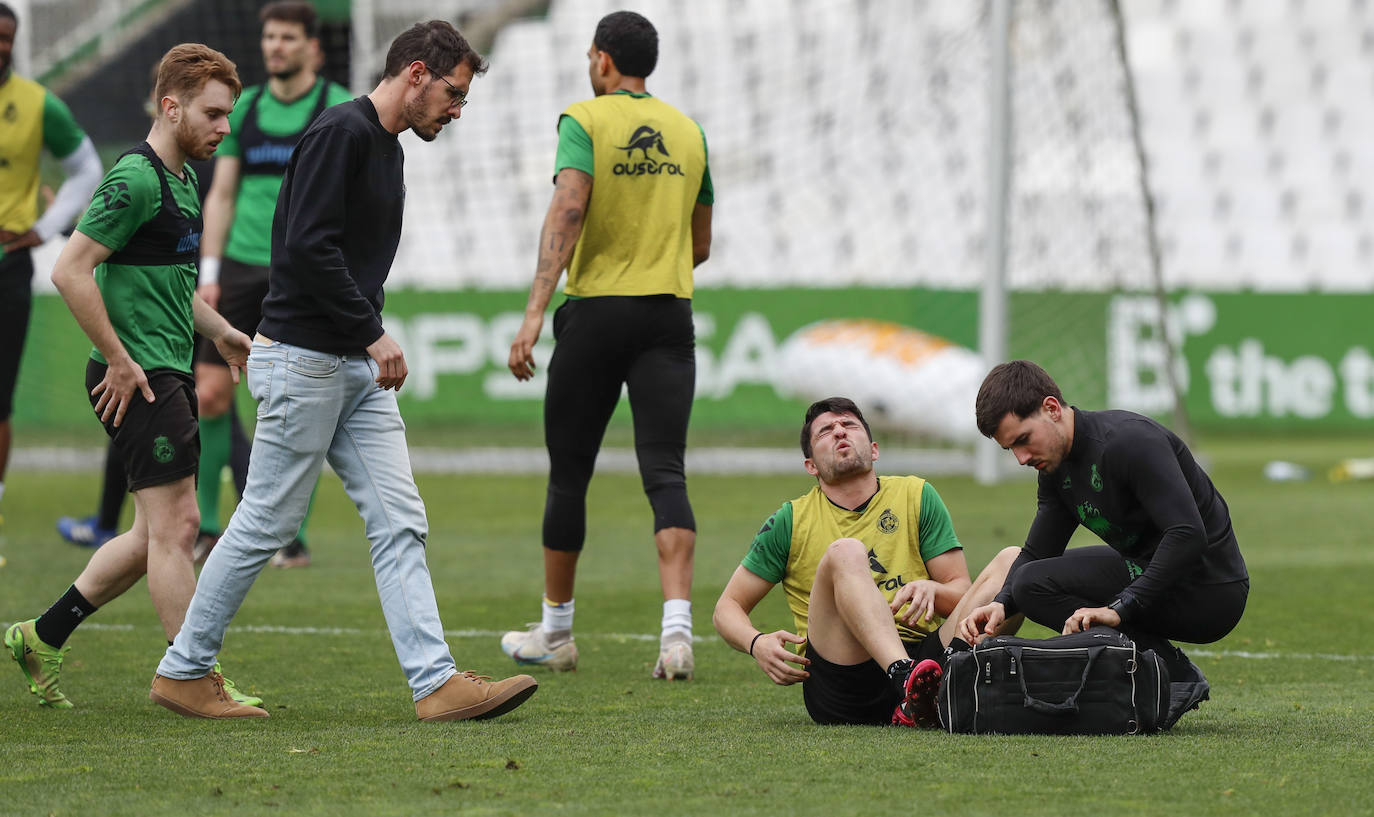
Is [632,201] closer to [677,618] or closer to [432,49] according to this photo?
[677,618]

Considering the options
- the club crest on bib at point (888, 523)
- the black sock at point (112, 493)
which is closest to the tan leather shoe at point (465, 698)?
the club crest on bib at point (888, 523)

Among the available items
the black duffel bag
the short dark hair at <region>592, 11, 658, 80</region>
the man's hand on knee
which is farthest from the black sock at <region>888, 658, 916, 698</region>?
the short dark hair at <region>592, 11, 658, 80</region>

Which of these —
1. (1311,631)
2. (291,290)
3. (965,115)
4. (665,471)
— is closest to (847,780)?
(291,290)

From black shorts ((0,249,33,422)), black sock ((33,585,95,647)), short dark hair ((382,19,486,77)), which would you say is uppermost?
short dark hair ((382,19,486,77))

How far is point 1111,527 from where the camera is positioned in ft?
15.0

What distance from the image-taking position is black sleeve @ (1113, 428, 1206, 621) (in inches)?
170

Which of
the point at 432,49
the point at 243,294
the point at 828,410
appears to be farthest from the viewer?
the point at 243,294

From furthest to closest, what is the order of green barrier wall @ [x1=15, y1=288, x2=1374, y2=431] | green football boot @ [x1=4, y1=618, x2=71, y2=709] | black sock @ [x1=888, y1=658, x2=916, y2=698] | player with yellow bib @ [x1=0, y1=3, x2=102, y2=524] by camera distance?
1. green barrier wall @ [x1=15, y1=288, x2=1374, y2=431]
2. player with yellow bib @ [x1=0, y1=3, x2=102, y2=524]
3. green football boot @ [x1=4, y1=618, x2=71, y2=709]
4. black sock @ [x1=888, y1=658, x2=916, y2=698]

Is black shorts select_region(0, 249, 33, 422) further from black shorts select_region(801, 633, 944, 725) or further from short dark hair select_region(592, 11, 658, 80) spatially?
black shorts select_region(801, 633, 944, 725)

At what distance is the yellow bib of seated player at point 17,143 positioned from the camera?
311 inches

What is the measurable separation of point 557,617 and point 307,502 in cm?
141

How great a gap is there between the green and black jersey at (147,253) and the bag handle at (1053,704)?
7.94 ft

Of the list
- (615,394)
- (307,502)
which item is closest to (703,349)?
(615,394)

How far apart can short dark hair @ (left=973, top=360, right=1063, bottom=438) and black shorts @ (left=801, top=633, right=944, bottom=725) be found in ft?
2.22
